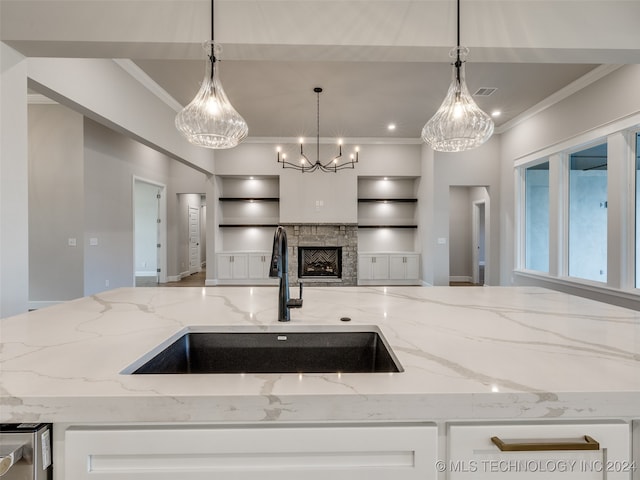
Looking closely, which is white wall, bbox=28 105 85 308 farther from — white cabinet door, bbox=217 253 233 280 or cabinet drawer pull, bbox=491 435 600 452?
cabinet drawer pull, bbox=491 435 600 452

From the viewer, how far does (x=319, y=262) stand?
733 centimetres

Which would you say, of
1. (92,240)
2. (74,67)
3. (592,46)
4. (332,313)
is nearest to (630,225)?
(592,46)

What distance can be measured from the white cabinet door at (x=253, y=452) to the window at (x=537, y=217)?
18.0ft

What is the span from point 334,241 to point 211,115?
5235 millimetres

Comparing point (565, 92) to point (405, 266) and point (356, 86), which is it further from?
point (405, 266)

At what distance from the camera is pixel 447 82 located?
13.9 feet

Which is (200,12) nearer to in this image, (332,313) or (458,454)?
(332,313)

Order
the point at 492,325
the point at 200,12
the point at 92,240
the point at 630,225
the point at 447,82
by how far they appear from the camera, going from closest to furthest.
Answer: the point at 492,325 < the point at 200,12 < the point at 630,225 < the point at 447,82 < the point at 92,240

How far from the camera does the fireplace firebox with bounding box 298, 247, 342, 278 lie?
727 cm

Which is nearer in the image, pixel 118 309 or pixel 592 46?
pixel 118 309

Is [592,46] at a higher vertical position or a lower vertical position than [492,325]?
higher

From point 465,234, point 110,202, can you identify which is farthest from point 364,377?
point 465,234

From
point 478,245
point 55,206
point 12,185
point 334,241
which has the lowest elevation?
point 478,245

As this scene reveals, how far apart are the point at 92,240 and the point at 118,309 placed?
15.1 feet
